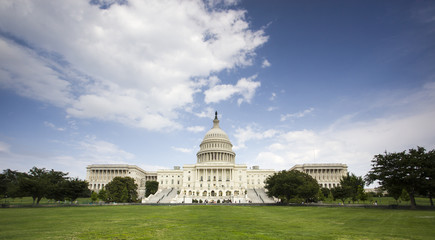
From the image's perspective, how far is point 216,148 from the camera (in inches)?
5630

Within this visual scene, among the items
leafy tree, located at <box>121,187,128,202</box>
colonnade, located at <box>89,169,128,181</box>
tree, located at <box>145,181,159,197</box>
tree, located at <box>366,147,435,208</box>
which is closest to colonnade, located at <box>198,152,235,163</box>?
tree, located at <box>145,181,159,197</box>

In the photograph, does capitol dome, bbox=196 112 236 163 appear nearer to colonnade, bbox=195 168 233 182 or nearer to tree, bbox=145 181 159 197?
colonnade, bbox=195 168 233 182

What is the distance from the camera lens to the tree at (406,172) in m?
48.1

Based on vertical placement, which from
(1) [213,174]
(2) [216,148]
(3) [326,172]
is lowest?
(1) [213,174]

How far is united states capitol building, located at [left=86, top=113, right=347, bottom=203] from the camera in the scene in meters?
118

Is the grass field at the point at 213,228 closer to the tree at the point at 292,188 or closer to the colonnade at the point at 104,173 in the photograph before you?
the tree at the point at 292,188

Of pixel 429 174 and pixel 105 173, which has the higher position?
pixel 105 173

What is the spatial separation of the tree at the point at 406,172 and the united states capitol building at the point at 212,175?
5649cm

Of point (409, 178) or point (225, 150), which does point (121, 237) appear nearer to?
point (409, 178)

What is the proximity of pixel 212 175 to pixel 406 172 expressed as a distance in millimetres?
85900

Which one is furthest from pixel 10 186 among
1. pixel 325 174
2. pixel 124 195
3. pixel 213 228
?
pixel 325 174

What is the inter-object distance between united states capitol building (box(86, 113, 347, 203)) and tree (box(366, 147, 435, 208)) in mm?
56495

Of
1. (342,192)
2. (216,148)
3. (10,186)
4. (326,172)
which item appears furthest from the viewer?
(216,148)

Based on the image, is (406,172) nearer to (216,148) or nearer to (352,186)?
(352,186)
